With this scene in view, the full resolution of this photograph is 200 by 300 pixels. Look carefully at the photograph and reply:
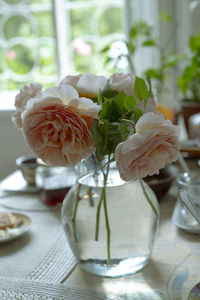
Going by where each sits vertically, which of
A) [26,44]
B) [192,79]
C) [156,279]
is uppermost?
[26,44]

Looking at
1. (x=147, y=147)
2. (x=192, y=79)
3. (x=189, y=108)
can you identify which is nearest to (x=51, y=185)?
(x=147, y=147)

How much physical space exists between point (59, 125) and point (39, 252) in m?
0.33

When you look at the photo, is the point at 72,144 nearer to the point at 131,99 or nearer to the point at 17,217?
the point at 131,99

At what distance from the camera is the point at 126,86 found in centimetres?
70

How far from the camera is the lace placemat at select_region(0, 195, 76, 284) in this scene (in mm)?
755

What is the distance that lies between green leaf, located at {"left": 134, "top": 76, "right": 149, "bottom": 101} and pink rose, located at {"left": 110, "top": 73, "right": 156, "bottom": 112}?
56mm

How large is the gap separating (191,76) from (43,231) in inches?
39.5

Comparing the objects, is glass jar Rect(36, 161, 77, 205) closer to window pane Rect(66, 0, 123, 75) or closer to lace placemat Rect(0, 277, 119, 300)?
lace placemat Rect(0, 277, 119, 300)

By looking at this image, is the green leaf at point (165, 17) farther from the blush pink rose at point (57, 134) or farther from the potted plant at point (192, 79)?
the blush pink rose at point (57, 134)

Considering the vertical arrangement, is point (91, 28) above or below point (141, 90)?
above

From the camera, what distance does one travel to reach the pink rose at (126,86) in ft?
2.29

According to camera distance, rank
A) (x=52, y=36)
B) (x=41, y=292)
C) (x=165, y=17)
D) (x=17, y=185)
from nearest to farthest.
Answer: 1. (x=41, y=292)
2. (x=17, y=185)
3. (x=165, y=17)
4. (x=52, y=36)

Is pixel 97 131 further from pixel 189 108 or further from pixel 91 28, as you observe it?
pixel 91 28

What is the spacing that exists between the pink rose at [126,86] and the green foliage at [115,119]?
2 centimetres
